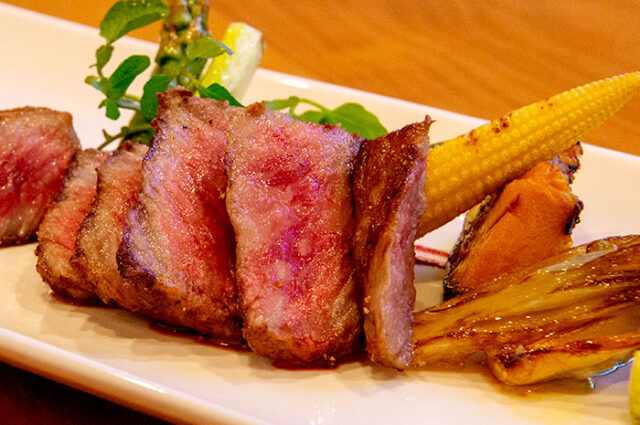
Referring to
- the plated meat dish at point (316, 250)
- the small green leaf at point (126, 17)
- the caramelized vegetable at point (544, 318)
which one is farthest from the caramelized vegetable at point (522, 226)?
the small green leaf at point (126, 17)

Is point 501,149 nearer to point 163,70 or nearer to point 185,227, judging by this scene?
point 185,227

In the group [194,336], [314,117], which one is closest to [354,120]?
[314,117]

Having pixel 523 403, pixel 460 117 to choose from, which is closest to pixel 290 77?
pixel 460 117

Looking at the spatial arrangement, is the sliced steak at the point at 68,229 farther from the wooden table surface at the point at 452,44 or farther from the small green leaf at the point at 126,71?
the wooden table surface at the point at 452,44

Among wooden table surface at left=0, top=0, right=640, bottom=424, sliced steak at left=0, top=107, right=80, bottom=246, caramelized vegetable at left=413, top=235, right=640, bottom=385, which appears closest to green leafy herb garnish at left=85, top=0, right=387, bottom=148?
sliced steak at left=0, top=107, right=80, bottom=246

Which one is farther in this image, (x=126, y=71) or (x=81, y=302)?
(x=126, y=71)

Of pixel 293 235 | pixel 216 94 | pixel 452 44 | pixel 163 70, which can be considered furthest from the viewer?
pixel 452 44
